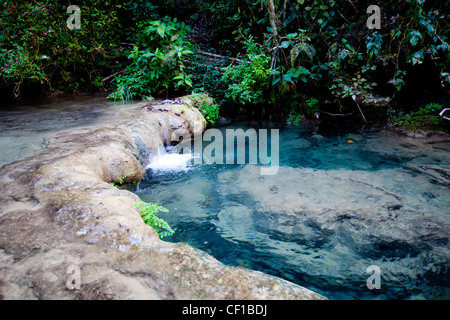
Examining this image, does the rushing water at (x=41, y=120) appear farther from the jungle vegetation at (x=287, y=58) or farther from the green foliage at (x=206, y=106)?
the green foliage at (x=206, y=106)

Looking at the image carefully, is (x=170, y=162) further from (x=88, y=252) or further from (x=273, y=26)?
(x=273, y=26)

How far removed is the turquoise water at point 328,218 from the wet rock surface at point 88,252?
948mm

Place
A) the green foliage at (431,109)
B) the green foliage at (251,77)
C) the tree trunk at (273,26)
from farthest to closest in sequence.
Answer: the green foliage at (251,77) → the tree trunk at (273,26) → the green foliage at (431,109)

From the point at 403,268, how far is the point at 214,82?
6520 mm

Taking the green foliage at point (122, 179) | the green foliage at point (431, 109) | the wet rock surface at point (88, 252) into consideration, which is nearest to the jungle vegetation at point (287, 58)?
the green foliage at point (431, 109)

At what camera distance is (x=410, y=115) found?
6.41 metres

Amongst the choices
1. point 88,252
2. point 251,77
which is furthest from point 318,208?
point 251,77

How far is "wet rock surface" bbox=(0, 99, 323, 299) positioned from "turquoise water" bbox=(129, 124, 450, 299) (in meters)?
0.95

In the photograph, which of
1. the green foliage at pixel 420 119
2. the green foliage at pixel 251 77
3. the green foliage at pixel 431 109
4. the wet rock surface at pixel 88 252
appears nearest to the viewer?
the wet rock surface at pixel 88 252

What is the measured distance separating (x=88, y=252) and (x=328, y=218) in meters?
2.52

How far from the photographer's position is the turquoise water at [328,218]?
2420 millimetres

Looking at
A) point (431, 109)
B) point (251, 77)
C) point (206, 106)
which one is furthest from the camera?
point (206, 106)

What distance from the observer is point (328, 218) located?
3119 millimetres
